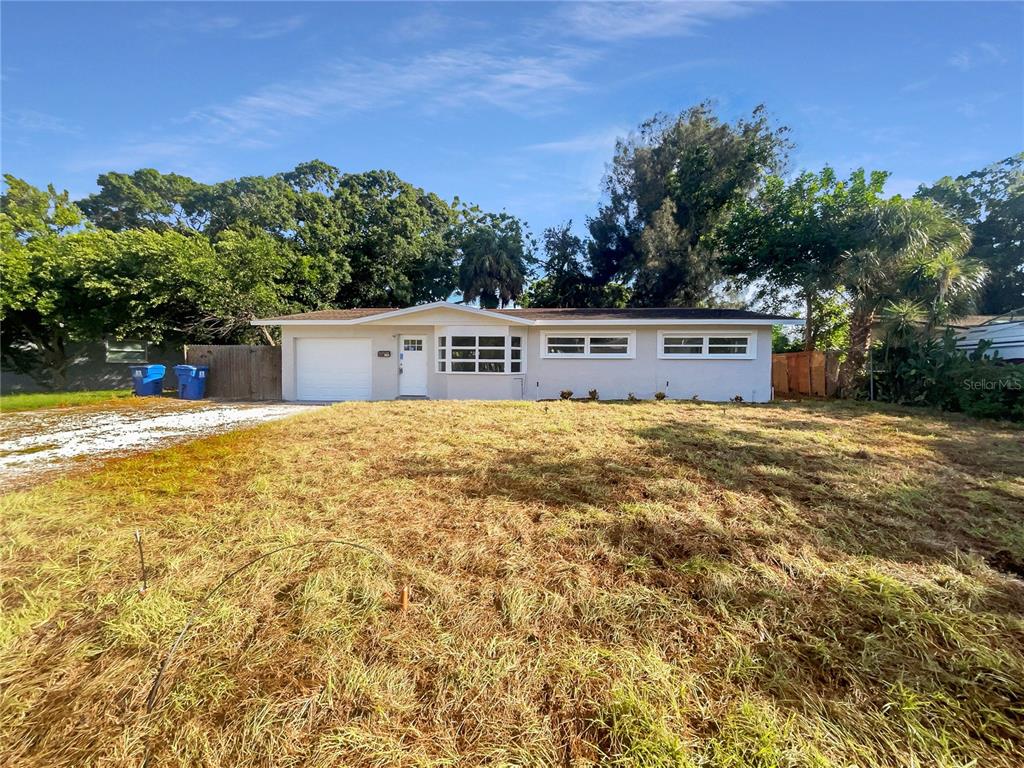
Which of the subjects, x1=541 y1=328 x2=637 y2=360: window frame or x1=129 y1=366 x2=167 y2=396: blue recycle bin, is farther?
x1=129 y1=366 x2=167 y2=396: blue recycle bin

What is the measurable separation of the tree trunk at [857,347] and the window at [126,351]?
25.5m

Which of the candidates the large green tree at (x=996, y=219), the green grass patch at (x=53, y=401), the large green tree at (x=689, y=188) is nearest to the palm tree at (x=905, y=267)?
the large green tree at (x=689, y=188)

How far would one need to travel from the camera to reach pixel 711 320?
12180 mm

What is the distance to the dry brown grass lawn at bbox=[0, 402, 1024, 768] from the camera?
1.67m

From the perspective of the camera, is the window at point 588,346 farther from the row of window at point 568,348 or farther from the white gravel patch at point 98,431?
the white gravel patch at point 98,431

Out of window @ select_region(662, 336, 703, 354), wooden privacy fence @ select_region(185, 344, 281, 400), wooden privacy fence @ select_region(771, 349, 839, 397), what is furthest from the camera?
wooden privacy fence @ select_region(771, 349, 839, 397)

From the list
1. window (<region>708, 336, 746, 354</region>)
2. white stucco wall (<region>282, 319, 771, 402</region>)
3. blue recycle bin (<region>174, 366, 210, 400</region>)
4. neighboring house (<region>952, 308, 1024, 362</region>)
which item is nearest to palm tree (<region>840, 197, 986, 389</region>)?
neighboring house (<region>952, 308, 1024, 362</region>)

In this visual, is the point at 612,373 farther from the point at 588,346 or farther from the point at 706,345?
the point at 706,345

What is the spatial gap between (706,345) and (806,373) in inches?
182

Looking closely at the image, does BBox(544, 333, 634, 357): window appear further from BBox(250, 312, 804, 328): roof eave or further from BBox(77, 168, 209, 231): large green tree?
BBox(77, 168, 209, 231): large green tree

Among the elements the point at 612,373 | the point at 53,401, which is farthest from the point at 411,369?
the point at 53,401

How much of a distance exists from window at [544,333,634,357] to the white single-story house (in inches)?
1.1

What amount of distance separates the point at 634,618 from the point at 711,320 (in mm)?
11415

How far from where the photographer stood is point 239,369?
45.1 feet
